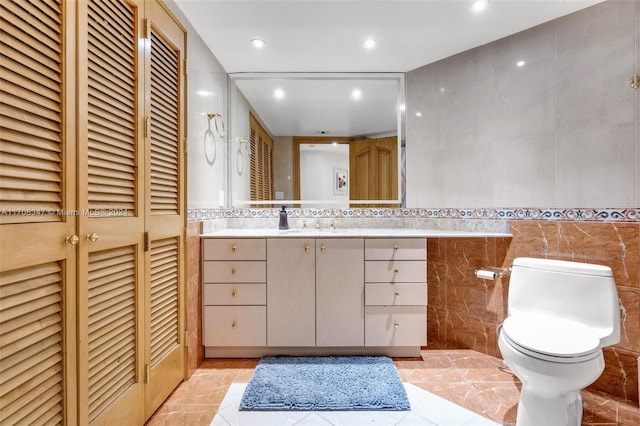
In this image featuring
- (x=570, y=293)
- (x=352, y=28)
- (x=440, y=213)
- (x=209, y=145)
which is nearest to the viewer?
(x=570, y=293)

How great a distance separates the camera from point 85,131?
103cm

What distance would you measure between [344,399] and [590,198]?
1803 millimetres

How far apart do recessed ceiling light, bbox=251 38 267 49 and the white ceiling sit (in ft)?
0.11

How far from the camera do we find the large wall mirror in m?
2.45

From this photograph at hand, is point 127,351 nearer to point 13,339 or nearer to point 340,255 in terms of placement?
point 13,339

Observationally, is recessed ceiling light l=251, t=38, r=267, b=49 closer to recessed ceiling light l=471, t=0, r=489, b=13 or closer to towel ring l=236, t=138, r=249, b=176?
towel ring l=236, t=138, r=249, b=176

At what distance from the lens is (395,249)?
197 centimetres

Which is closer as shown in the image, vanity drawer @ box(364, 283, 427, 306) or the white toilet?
the white toilet

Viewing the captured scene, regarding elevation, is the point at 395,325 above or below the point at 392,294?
below

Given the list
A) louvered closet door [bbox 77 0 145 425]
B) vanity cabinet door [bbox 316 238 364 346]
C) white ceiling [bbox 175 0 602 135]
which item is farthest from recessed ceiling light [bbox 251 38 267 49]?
vanity cabinet door [bbox 316 238 364 346]

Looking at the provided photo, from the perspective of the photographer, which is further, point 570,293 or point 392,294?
point 392,294

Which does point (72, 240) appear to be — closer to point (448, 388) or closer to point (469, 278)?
point (448, 388)

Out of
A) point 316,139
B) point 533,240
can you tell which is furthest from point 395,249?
point 316,139

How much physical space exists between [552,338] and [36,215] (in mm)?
1981
